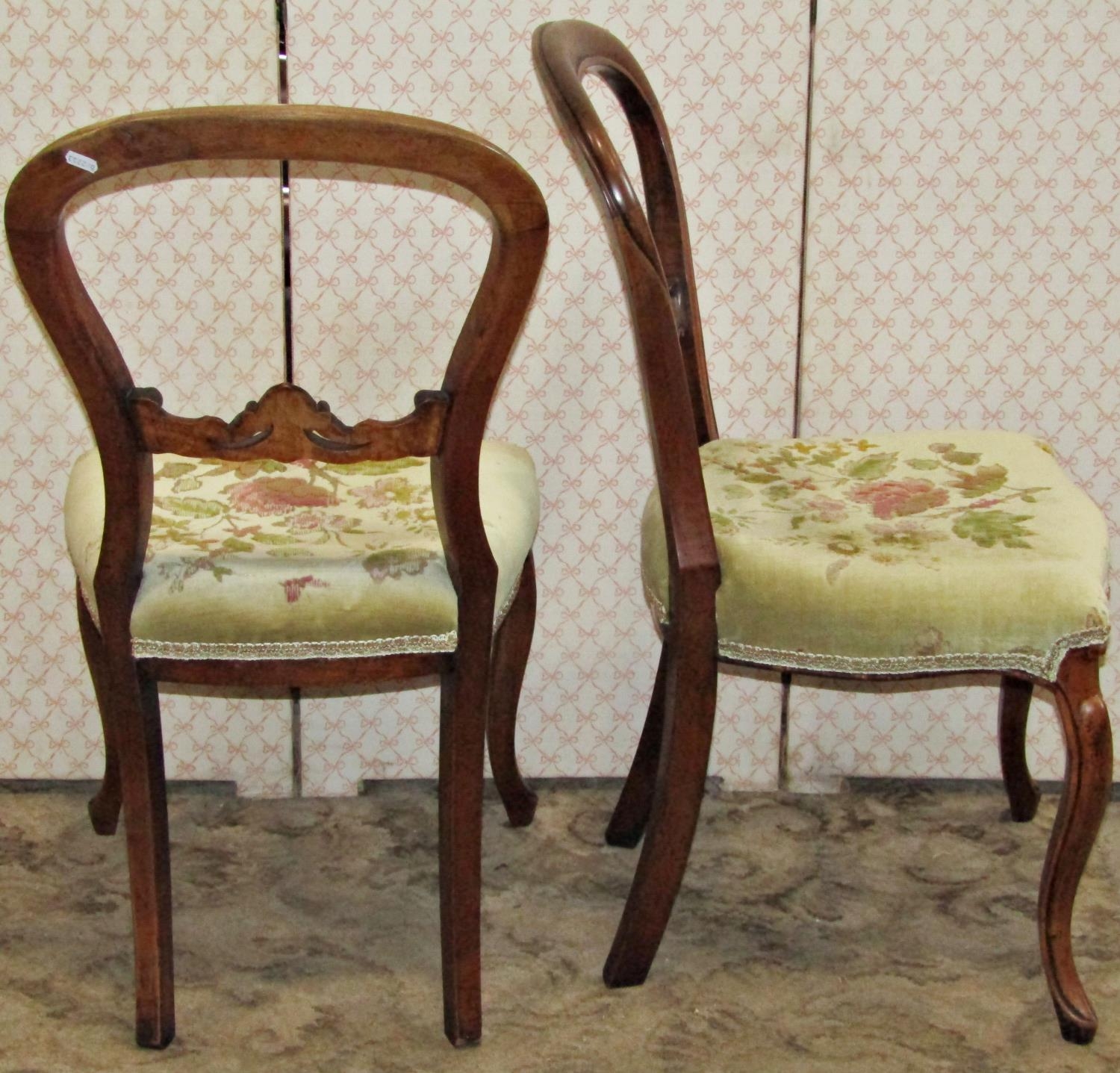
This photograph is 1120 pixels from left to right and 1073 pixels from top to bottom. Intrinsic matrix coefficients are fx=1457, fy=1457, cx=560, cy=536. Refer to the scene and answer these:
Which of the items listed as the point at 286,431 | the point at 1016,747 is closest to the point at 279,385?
the point at 286,431

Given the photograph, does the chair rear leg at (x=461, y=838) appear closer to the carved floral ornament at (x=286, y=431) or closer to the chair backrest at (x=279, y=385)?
the chair backrest at (x=279, y=385)

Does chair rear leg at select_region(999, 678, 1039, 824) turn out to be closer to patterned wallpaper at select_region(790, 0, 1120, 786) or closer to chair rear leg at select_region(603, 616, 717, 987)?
patterned wallpaper at select_region(790, 0, 1120, 786)

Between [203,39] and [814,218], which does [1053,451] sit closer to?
[814,218]

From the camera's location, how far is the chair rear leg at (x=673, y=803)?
1.57m

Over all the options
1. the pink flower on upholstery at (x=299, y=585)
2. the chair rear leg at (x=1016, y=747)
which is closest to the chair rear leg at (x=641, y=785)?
the chair rear leg at (x=1016, y=747)

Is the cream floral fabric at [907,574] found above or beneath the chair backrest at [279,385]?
beneath

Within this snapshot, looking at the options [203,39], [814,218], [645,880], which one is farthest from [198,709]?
[814,218]

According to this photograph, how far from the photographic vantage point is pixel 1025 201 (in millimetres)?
1909

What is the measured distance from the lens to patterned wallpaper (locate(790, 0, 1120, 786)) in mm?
1855

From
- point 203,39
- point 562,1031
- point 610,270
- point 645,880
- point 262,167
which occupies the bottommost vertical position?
point 562,1031

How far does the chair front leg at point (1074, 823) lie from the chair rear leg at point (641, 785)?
53 centimetres

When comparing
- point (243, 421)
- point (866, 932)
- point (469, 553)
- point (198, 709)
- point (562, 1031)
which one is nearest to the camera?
point (243, 421)

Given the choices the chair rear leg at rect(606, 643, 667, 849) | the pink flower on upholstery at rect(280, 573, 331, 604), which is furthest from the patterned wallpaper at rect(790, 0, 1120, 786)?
the pink flower on upholstery at rect(280, 573, 331, 604)

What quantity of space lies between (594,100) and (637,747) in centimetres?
85
